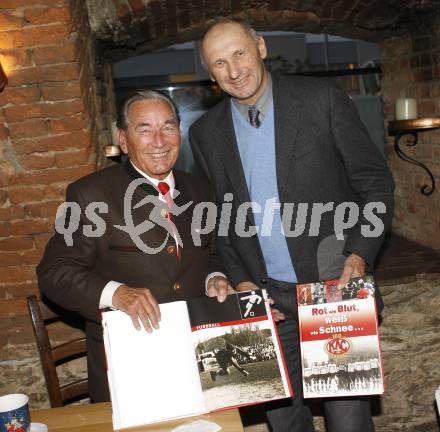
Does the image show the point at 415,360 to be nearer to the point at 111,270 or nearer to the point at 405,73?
the point at 405,73

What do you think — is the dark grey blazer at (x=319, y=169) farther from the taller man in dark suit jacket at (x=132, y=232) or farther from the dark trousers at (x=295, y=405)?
the taller man in dark suit jacket at (x=132, y=232)

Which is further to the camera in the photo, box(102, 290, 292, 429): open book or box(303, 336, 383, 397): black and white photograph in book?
box(303, 336, 383, 397): black and white photograph in book

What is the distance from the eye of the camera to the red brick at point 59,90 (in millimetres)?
2498

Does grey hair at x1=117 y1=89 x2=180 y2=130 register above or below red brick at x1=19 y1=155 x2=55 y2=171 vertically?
above

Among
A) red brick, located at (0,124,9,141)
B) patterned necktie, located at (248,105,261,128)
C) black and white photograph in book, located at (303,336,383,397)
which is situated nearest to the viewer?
black and white photograph in book, located at (303,336,383,397)

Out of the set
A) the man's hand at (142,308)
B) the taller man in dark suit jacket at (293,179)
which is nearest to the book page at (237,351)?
the man's hand at (142,308)

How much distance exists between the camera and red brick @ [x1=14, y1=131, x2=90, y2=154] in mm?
2541

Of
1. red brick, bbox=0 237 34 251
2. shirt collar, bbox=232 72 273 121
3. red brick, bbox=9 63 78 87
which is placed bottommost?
red brick, bbox=0 237 34 251

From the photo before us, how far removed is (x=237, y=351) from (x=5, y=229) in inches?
62.8

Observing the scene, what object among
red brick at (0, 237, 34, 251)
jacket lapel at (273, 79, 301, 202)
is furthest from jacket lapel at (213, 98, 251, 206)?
red brick at (0, 237, 34, 251)

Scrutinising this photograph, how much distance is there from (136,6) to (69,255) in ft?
5.35

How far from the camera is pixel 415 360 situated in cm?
314

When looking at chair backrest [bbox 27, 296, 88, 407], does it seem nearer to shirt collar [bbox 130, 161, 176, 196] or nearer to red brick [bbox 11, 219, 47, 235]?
shirt collar [bbox 130, 161, 176, 196]

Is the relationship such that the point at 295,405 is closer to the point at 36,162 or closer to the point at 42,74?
the point at 36,162
